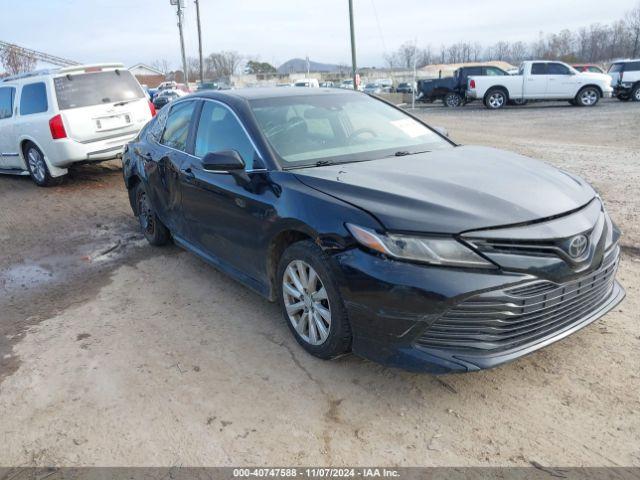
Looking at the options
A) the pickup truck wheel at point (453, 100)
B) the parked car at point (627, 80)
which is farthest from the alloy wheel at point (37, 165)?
the parked car at point (627, 80)

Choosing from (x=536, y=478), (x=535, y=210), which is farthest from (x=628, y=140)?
(x=536, y=478)

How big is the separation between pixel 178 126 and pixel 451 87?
23.4 m

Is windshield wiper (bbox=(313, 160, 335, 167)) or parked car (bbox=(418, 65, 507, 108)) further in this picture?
parked car (bbox=(418, 65, 507, 108))

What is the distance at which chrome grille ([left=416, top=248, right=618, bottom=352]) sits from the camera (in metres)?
2.60

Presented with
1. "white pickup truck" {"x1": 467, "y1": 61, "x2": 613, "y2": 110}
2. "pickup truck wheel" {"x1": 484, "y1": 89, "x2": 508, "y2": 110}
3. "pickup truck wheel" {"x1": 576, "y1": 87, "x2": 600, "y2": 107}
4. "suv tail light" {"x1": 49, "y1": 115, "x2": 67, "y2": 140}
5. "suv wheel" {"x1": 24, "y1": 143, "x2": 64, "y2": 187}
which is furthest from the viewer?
"pickup truck wheel" {"x1": 484, "y1": 89, "x2": 508, "y2": 110}

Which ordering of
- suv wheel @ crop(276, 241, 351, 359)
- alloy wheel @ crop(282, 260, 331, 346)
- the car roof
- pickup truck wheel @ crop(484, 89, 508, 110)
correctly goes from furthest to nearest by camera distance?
1. pickup truck wheel @ crop(484, 89, 508, 110)
2. the car roof
3. alloy wheel @ crop(282, 260, 331, 346)
4. suv wheel @ crop(276, 241, 351, 359)

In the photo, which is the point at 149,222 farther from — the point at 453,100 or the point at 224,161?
the point at 453,100

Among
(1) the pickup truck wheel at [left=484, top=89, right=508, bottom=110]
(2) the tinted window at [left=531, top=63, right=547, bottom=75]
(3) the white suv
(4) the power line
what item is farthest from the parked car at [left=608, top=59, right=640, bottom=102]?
(4) the power line

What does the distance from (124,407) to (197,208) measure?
6.00 ft

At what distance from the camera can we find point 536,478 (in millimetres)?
2334

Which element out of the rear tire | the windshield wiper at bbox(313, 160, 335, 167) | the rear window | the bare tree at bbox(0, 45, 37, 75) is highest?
the bare tree at bbox(0, 45, 37, 75)

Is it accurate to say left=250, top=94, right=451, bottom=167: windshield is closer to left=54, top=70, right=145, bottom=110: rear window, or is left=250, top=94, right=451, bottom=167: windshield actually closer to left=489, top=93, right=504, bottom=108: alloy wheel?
left=54, top=70, right=145, bottom=110: rear window

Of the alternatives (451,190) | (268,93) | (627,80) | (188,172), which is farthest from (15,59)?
(451,190)

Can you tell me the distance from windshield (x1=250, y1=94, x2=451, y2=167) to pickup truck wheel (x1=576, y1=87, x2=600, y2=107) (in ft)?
64.9
